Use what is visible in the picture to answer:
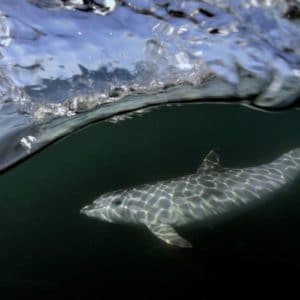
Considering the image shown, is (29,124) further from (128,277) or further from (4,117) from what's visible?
(128,277)

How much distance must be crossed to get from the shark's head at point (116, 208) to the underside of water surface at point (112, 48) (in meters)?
3.08

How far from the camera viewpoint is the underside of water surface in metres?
A: 6.84

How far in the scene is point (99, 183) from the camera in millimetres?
12766

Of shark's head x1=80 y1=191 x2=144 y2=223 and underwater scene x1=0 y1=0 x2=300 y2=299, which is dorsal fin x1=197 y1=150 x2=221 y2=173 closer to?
underwater scene x1=0 y1=0 x2=300 y2=299

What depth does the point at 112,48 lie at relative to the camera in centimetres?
711

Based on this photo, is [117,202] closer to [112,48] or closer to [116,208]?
[116,208]

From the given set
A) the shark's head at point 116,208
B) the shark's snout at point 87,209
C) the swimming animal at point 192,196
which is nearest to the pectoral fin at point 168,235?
the swimming animal at point 192,196

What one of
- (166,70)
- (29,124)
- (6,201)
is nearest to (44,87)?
(29,124)

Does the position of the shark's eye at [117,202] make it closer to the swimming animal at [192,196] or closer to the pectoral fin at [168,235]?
the swimming animal at [192,196]

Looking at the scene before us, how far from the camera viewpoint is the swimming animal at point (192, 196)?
9.28 m

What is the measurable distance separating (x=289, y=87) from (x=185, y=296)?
4268 millimetres

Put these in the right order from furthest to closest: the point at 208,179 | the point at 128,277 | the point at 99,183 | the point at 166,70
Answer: the point at 99,183, the point at 208,179, the point at 128,277, the point at 166,70

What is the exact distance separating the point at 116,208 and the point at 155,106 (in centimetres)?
253

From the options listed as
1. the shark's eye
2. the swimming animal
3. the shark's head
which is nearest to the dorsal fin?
the swimming animal
